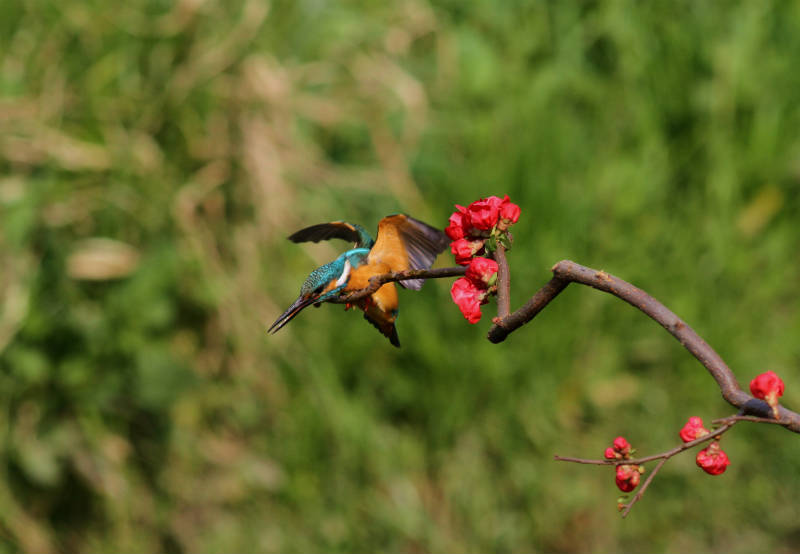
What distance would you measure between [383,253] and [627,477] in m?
0.35

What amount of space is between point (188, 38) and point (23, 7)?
677 millimetres

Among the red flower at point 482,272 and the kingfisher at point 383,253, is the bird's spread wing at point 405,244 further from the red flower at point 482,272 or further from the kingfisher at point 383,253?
the red flower at point 482,272

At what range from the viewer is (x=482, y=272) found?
814 millimetres

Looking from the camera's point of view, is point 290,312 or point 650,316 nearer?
point 650,316

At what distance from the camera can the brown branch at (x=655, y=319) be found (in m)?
0.67

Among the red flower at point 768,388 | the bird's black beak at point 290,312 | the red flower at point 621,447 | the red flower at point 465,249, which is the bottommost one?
the red flower at point 621,447

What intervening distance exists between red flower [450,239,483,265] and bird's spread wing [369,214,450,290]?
14 cm

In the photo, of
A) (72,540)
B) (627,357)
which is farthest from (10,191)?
(627,357)

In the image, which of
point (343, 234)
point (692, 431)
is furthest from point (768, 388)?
point (343, 234)

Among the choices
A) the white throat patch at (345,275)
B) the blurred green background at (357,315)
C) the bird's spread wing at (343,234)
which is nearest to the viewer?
the white throat patch at (345,275)

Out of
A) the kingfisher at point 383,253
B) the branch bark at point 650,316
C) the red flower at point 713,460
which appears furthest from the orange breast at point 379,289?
the red flower at point 713,460

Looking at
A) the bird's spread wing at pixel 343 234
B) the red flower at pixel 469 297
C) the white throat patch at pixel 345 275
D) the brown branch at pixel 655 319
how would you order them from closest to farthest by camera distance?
1. the brown branch at pixel 655 319
2. the red flower at pixel 469 297
3. the white throat patch at pixel 345 275
4. the bird's spread wing at pixel 343 234

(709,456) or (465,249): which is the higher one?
(465,249)

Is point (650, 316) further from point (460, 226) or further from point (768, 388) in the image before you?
point (460, 226)
